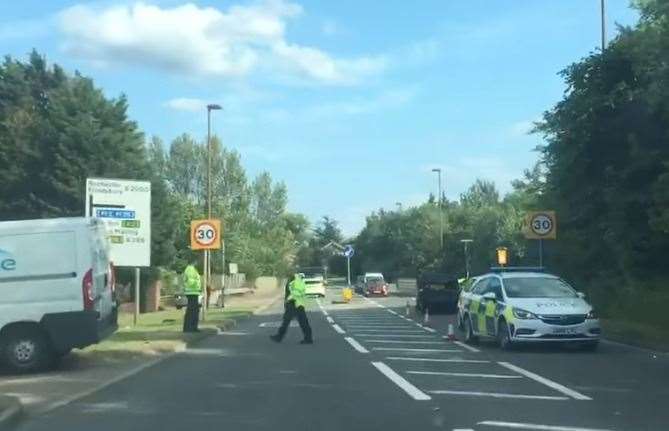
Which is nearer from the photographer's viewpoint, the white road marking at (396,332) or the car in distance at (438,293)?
the white road marking at (396,332)

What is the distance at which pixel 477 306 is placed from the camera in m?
20.5

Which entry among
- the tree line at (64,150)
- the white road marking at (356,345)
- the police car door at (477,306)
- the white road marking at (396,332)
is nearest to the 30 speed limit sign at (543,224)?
the white road marking at (396,332)

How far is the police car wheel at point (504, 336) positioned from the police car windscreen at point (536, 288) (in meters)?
0.64

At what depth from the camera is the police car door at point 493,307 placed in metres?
18.9

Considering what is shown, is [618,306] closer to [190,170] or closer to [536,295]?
[536,295]

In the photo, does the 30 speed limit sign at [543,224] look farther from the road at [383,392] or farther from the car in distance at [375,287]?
the car in distance at [375,287]

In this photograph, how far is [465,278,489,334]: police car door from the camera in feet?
66.3

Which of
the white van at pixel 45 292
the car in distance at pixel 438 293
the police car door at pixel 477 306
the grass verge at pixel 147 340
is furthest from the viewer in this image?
the car in distance at pixel 438 293

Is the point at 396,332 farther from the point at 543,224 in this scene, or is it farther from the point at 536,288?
the point at 536,288

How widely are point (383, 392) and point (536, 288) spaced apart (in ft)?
25.1

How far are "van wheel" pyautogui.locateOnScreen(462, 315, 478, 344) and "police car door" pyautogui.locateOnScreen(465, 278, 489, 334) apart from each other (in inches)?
6.6

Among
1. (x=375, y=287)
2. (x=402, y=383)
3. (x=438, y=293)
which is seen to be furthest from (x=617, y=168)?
(x=375, y=287)

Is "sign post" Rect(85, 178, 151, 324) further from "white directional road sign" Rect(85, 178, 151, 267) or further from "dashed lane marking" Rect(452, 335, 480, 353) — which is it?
"dashed lane marking" Rect(452, 335, 480, 353)

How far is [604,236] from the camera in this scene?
27500 mm
